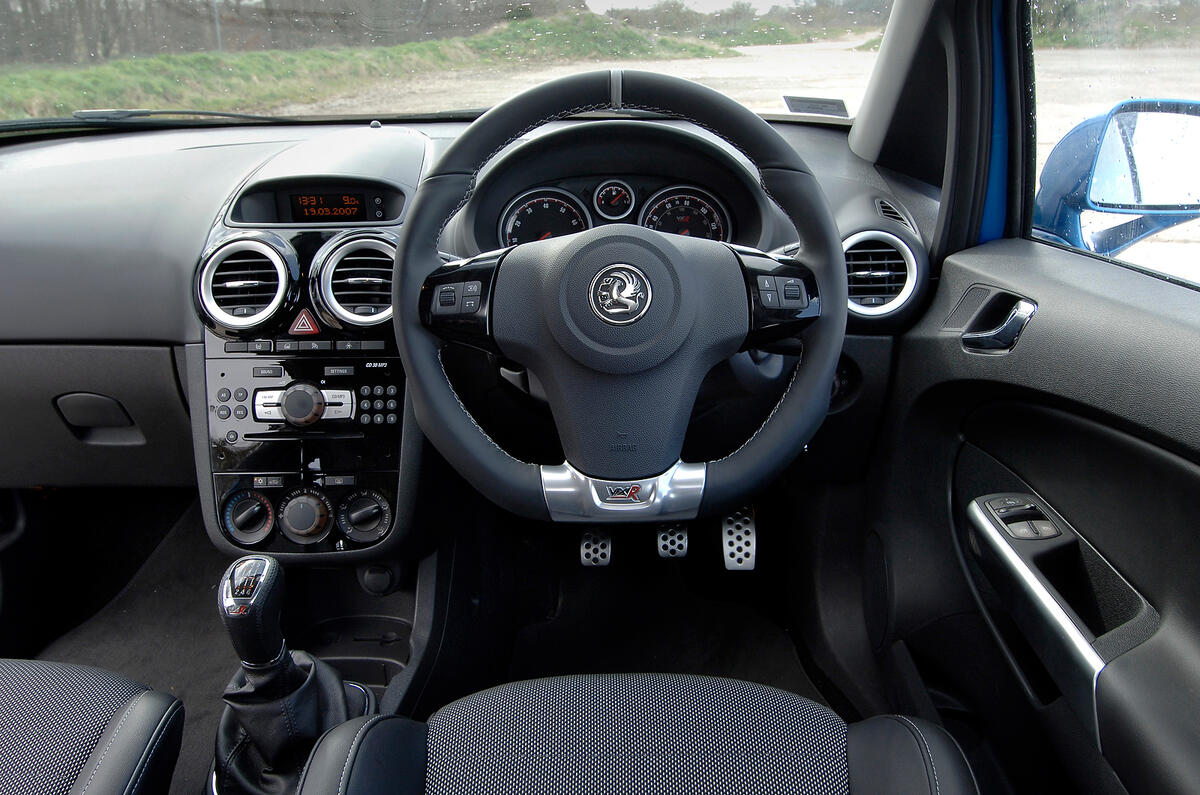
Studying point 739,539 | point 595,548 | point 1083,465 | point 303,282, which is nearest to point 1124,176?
point 1083,465

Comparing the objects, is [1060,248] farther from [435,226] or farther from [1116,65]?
[435,226]

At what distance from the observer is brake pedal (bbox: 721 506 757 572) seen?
1954 millimetres

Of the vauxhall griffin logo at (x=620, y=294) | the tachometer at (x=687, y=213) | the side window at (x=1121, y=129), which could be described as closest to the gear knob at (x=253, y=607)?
the vauxhall griffin logo at (x=620, y=294)

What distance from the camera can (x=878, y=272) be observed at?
1680 millimetres

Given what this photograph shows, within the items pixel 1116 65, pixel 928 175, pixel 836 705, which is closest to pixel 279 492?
pixel 836 705

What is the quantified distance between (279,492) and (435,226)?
738 mm

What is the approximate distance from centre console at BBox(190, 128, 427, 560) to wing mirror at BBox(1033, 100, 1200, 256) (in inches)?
A: 50.4

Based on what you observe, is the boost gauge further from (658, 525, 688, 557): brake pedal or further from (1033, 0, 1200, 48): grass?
(1033, 0, 1200, 48): grass

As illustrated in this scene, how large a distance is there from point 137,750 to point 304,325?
79 centimetres

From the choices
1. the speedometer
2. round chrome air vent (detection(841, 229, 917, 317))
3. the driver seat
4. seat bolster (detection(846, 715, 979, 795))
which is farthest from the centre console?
seat bolster (detection(846, 715, 979, 795))

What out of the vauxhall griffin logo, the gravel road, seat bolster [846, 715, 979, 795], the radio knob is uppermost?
the gravel road

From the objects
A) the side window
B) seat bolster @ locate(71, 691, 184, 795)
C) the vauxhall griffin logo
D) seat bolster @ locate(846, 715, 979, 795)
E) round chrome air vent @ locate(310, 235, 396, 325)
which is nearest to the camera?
seat bolster @ locate(846, 715, 979, 795)

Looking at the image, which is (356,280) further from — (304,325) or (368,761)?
(368,761)

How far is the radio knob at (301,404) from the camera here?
1.64m
